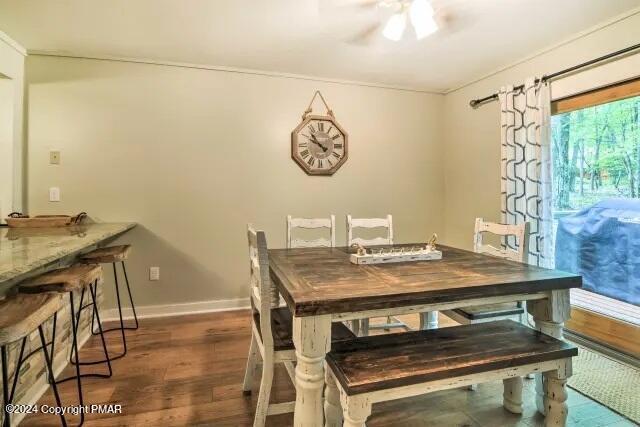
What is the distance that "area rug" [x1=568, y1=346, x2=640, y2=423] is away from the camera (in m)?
1.77

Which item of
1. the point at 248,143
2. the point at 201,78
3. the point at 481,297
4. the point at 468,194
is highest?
the point at 201,78

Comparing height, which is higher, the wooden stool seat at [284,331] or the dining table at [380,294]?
the dining table at [380,294]

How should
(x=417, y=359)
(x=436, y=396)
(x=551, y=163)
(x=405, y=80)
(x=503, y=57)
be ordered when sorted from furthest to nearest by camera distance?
(x=405, y=80)
(x=503, y=57)
(x=551, y=163)
(x=436, y=396)
(x=417, y=359)

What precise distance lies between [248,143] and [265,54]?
0.80m

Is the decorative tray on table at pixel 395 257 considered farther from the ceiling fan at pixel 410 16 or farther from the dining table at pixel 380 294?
the ceiling fan at pixel 410 16

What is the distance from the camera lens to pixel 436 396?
6.07 feet

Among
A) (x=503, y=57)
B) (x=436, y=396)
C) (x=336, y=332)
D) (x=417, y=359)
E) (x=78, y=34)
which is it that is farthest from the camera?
(x=503, y=57)

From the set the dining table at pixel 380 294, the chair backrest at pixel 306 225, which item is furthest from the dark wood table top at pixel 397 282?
the chair backrest at pixel 306 225

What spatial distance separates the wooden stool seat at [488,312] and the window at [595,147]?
1242mm

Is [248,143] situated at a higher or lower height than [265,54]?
lower

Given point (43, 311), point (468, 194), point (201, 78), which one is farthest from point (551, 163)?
point (43, 311)

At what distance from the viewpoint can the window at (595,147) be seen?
227 centimetres

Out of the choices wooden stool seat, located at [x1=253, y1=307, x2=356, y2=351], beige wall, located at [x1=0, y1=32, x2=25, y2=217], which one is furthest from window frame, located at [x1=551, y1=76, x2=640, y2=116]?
beige wall, located at [x1=0, y1=32, x2=25, y2=217]

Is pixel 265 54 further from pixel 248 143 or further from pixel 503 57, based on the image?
pixel 503 57
